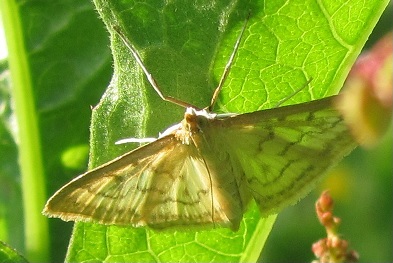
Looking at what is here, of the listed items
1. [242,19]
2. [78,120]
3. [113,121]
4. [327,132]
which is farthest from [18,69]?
[327,132]

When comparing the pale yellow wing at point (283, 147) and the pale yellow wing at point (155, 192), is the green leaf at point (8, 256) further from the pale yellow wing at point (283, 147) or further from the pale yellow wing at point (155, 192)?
the pale yellow wing at point (283, 147)

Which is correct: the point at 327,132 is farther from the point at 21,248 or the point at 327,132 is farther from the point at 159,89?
the point at 21,248

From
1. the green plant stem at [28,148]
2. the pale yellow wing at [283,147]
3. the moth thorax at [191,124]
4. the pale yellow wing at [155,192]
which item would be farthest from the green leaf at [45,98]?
the pale yellow wing at [283,147]

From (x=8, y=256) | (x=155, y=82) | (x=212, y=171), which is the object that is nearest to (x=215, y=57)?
(x=155, y=82)

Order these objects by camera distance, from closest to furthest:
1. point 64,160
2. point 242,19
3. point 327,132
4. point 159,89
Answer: point 242,19, point 159,89, point 327,132, point 64,160

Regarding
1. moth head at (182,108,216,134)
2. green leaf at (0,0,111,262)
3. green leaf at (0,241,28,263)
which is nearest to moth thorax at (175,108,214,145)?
moth head at (182,108,216,134)
